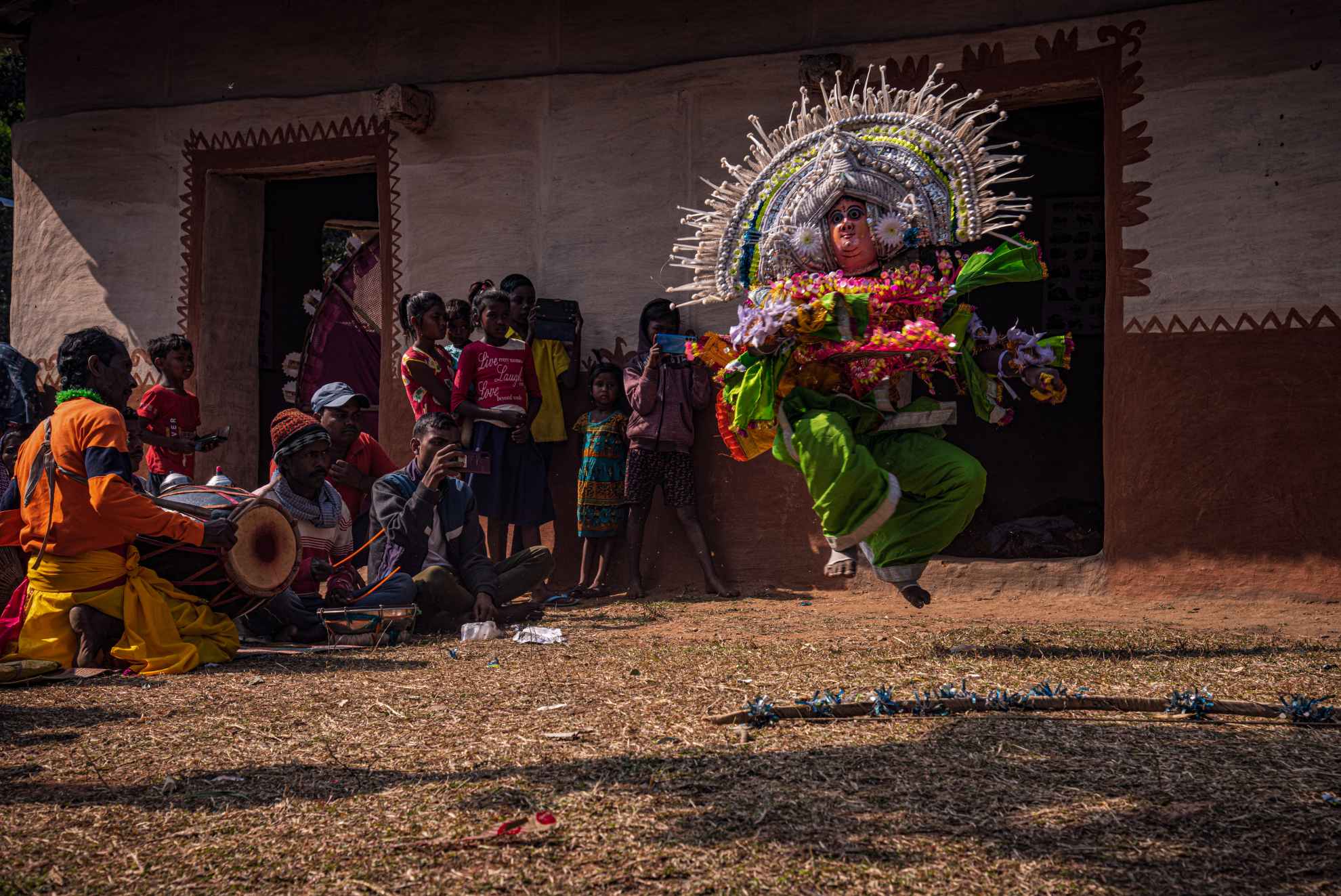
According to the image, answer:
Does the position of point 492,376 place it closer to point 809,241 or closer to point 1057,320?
point 809,241

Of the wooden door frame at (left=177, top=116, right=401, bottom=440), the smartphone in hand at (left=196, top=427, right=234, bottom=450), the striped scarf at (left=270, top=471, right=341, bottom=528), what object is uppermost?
the wooden door frame at (left=177, top=116, right=401, bottom=440)

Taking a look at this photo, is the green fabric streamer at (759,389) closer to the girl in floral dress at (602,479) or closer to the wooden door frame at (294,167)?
the girl in floral dress at (602,479)

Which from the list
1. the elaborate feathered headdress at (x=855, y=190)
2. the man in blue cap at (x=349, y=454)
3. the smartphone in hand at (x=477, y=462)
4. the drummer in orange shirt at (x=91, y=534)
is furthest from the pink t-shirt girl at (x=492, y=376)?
the drummer in orange shirt at (x=91, y=534)

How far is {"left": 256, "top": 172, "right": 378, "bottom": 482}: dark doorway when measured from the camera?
413 inches

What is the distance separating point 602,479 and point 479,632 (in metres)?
2.26

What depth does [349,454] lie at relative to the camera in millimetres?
7191

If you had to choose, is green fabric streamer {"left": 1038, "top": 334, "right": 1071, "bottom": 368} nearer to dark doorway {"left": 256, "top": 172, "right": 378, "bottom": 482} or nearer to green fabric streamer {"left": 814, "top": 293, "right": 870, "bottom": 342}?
green fabric streamer {"left": 814, "top": 293, "right": 870, "bottom": 342}

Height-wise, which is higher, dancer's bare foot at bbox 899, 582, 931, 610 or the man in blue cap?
the man in blue cap

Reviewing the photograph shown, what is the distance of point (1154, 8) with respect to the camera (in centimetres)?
731

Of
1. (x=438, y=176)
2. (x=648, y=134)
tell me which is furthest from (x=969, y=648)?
(x=438, y=176)

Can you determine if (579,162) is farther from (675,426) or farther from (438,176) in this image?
(675,426)

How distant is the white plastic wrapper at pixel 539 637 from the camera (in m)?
5.94

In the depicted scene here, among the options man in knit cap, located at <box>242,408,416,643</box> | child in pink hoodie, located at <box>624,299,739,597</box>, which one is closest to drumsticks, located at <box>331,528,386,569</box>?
man in knit cap, located at <box>242,408,416,643</box>

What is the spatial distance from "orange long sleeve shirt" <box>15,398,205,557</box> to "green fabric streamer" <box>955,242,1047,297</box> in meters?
3.52
